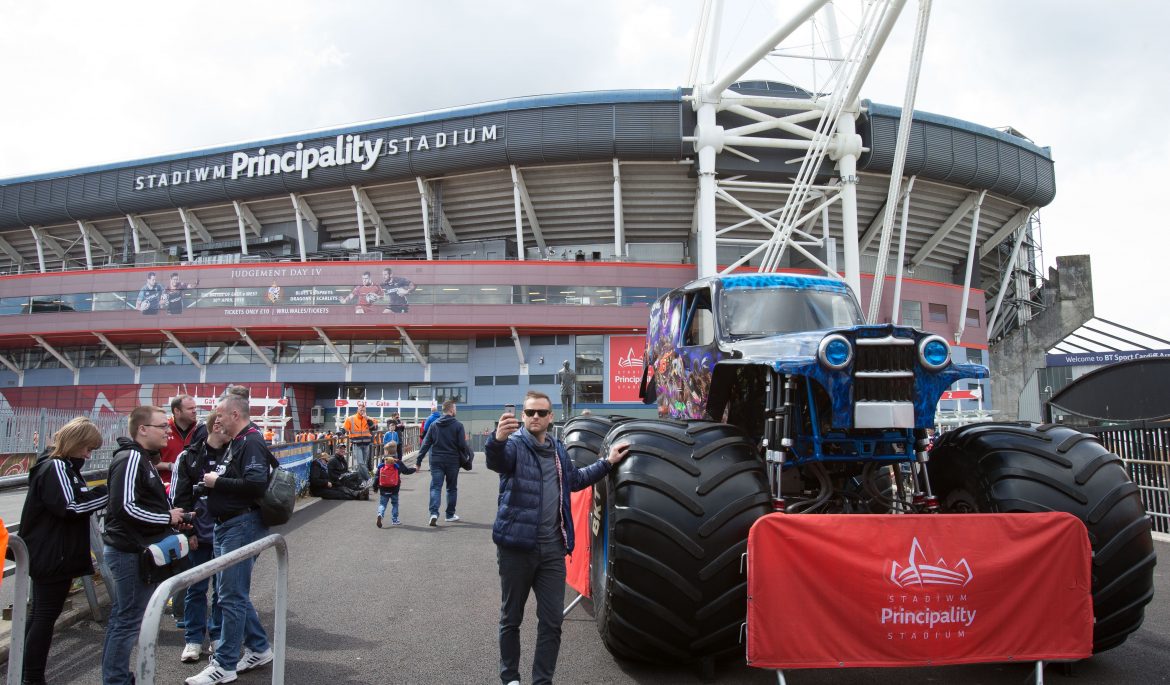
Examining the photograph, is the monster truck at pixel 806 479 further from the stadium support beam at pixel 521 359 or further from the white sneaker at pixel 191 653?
the stadium support beam at pixel 521 359

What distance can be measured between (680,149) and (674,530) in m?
31.0

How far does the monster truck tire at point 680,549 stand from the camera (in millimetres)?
3723

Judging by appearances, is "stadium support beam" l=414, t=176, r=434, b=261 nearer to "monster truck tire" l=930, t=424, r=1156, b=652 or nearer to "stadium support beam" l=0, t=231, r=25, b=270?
"stadium support beam" l=0, t=231, r=25, b=270

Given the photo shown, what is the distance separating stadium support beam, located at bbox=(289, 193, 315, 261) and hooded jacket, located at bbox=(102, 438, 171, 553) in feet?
125

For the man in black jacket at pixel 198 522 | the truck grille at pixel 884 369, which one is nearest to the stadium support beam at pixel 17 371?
the man in black jacket at pixel 198 522

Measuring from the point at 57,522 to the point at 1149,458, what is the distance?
12864 mm

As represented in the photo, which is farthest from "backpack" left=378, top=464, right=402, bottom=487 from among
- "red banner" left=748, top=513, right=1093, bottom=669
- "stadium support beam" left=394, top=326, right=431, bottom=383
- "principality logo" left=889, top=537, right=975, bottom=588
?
"stadium support beam" left=394, top=326, right=431, bottom=383

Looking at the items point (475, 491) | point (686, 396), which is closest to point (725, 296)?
point (686, 396)

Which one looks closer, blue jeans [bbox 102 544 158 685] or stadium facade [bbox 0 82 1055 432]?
blue jeans [bbox 102 544 158 685]

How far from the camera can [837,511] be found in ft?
16.1

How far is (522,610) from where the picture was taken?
3809mm

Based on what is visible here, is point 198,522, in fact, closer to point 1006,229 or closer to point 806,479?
point 806,479

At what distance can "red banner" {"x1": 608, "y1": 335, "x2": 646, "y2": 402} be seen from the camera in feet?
120

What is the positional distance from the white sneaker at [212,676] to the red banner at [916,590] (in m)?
3.33
